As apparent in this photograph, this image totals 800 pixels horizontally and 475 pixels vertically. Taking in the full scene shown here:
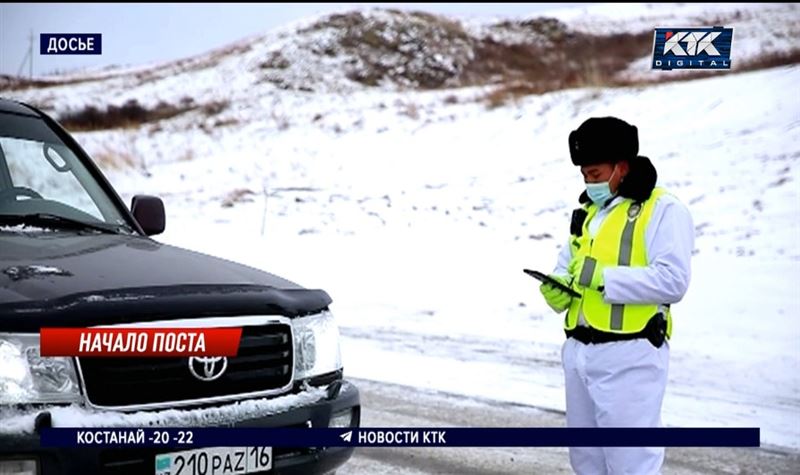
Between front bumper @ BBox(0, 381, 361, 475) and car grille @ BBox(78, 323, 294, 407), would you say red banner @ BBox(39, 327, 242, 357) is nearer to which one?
car grille @ BBox(78, 323, 294, 407)

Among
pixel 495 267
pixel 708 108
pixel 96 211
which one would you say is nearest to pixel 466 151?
pixel 708 108

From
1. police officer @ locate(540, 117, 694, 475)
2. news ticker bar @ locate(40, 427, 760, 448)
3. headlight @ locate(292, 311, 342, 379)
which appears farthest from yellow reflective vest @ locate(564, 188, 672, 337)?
headlight @ locate(292, 311, 342, 379)

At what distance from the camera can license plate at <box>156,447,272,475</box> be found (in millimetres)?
2625

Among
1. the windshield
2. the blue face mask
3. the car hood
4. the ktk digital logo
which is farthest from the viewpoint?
the ktk digital logo

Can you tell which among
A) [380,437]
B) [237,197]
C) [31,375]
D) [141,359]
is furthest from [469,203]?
[31,375]

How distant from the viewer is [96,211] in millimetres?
4027

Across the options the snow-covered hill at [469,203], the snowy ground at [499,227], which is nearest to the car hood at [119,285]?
the snow-covered hill at [469,203]

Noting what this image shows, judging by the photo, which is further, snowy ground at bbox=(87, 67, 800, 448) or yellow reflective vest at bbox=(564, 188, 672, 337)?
snowy ground at bbox=(87, 67, 800, 448)

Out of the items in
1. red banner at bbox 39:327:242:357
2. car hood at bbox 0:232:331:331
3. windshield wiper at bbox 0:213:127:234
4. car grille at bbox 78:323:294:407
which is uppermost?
windshield wiper at bbox 0:213:127:234

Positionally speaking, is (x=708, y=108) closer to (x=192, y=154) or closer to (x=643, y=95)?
(x=643, y=95)

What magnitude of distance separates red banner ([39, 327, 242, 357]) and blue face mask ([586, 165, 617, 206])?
4.82ft

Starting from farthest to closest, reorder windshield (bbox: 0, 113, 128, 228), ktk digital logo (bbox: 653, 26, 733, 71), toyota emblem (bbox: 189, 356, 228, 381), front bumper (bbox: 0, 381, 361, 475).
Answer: ktk digital logo (bbox: 653, 26, 733, 71)
windshield (bbox: 0, 113, 128, 228)
toyota emblem (bbox: 189, 356, 228, 381)
front bumper (bbox: 0, 381, 361, 475)

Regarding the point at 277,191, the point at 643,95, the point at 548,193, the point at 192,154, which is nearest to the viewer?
the point at 548,193

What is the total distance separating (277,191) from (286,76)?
17.1m
